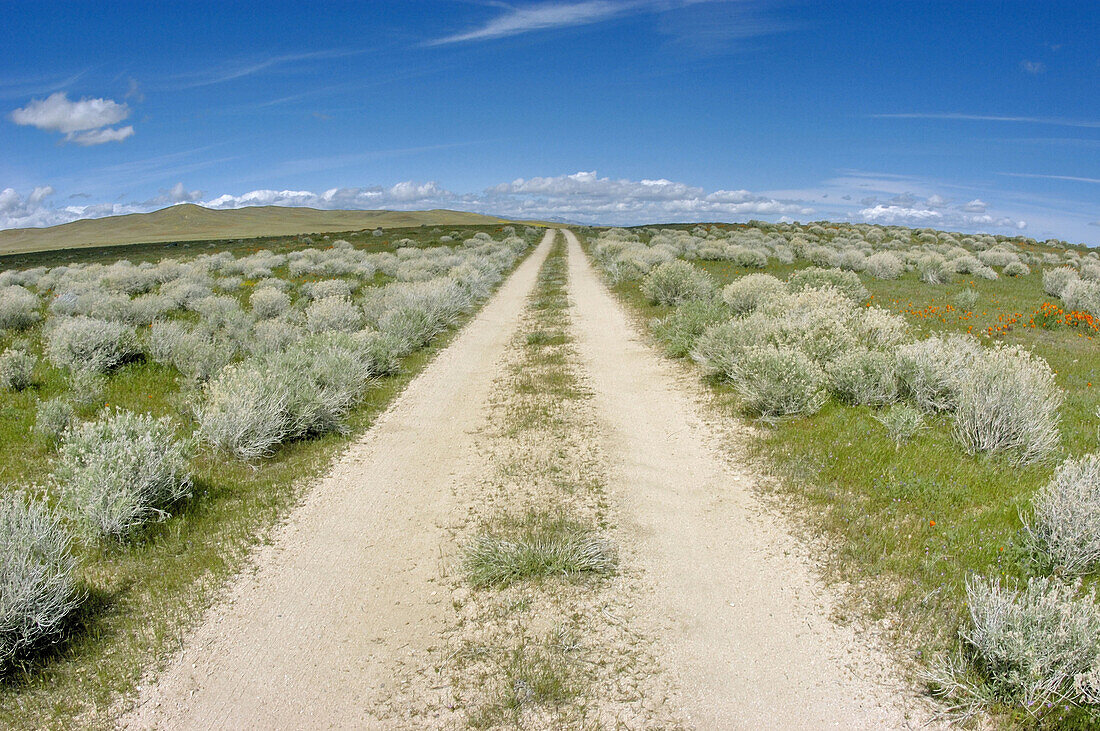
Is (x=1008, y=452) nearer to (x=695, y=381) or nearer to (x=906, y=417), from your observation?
(x=906, y=417)

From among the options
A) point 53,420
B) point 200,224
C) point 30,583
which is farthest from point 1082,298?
point 200,224

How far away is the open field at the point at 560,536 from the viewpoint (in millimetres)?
3619


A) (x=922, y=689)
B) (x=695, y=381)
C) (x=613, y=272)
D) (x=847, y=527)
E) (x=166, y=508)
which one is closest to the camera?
(x=922, y=689)

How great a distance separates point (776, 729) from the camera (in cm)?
337

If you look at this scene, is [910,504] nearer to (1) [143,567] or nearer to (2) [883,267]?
(1) [143,567]

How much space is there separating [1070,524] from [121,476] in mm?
8347

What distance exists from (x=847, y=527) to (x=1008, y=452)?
→ 2686 millimetres

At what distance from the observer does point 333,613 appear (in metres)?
4.46

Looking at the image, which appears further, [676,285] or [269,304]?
[269,304]

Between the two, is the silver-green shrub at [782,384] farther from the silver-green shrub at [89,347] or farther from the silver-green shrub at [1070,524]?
the silver-green shrub at [89,347]

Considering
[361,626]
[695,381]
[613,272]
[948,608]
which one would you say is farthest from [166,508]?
[613,272]

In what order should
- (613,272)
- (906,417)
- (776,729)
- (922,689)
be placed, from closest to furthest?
(776,729) → (922,689) → (906,417) → (613,272)

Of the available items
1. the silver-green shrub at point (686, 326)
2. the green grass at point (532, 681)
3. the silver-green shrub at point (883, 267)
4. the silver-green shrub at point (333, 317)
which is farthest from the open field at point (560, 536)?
the silver-green shrub at point (883, 267)

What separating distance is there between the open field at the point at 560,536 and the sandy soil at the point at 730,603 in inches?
1.0
